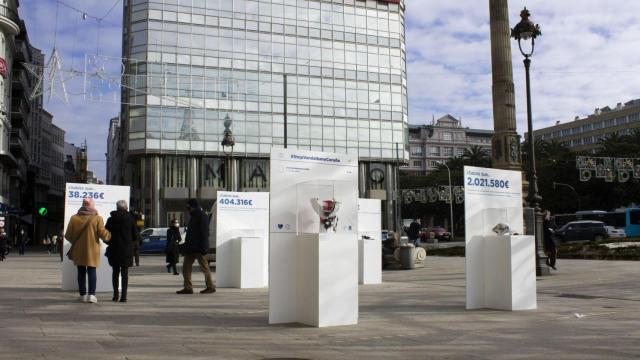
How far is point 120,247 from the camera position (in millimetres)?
11344

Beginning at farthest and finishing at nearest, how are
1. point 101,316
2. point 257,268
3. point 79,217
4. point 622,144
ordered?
point 622,144, point 257,268, point 79,217, point 101,316

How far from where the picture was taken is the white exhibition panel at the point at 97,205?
13.1 meters

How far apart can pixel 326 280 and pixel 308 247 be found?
0.52 metres

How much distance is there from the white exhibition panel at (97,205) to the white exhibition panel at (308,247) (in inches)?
216

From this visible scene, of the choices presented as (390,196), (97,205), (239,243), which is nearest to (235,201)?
(239,243)

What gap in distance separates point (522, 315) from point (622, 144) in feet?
219

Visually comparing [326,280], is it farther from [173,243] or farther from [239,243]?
[173,243]

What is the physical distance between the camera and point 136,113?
58.1 meters

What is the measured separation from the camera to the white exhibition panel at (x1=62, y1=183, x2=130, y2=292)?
13109mm

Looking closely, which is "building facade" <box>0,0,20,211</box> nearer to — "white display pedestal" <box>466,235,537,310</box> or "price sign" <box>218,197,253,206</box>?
"price sign" <box>218,197,253,206</box>

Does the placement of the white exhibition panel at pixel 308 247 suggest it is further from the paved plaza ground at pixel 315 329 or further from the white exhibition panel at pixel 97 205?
the white exhibition panel at pixel 97 205

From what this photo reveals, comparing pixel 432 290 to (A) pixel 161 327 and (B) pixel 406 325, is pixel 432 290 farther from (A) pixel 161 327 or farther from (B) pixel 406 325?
(A) pixel 161 327

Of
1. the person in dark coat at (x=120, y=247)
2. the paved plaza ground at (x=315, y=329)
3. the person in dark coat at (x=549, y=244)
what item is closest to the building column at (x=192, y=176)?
the person in dark coat at (x=549, y=244)

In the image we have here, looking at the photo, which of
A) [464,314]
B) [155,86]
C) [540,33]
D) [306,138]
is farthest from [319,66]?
[464,314]
